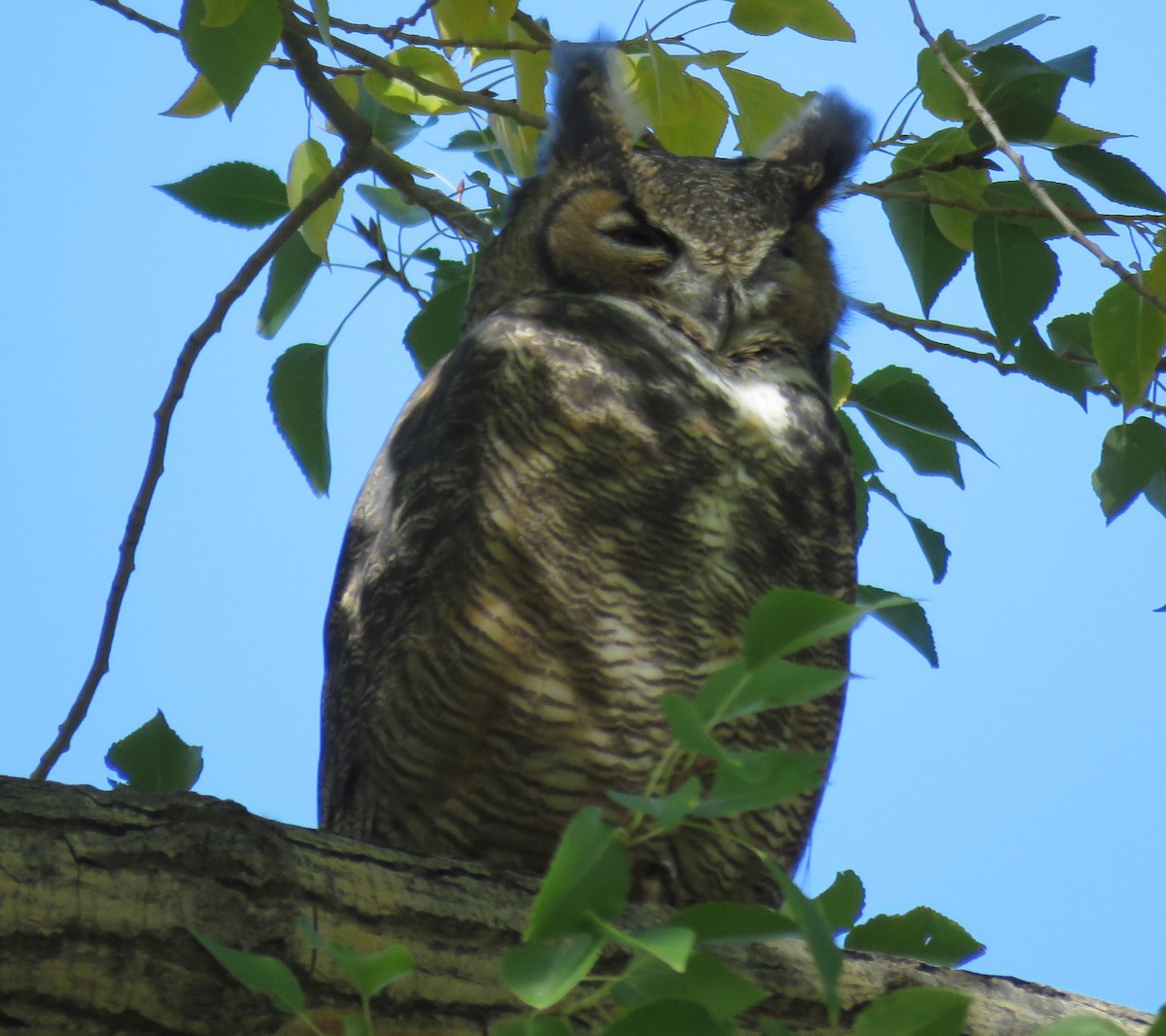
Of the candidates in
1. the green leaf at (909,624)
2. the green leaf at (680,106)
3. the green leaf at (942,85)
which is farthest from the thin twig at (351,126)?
the green leaf at (909,624)

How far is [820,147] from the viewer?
2.31m

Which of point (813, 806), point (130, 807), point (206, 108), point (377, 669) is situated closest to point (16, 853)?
point (130, 807)

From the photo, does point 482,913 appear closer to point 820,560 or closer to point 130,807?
point 130,807

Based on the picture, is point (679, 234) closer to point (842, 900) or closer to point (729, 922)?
point (842, 900)

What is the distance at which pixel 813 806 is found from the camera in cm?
192

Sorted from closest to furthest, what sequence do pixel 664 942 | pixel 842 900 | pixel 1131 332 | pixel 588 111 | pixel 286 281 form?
pixel 664 942
pixel 842 900
pixel 1131 332
pixel 286 281
pixel 588 111

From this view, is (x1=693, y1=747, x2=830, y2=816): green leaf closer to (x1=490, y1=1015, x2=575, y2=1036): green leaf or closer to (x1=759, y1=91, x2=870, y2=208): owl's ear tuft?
(x1=490, y1=1015, x2=575, y2=1036): green leaf

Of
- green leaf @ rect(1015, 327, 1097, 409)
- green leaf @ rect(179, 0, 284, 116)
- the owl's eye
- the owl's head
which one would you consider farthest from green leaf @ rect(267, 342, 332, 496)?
green leaf @ rect(1015, 327, 1097, 409)

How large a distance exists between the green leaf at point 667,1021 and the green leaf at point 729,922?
0.17ft

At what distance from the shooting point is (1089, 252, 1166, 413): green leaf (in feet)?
5.05

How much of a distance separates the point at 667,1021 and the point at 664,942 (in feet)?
0.15

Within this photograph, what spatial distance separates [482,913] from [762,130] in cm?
114

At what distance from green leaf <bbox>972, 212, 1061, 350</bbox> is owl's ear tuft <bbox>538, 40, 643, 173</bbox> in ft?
2.35

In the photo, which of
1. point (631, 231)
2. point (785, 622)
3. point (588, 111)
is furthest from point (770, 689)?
point (588, 111)
